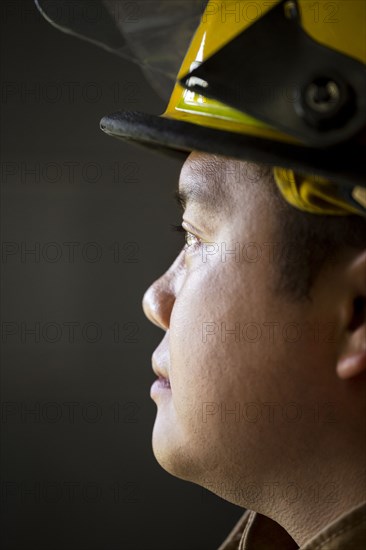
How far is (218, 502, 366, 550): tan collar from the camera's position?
0.81 m

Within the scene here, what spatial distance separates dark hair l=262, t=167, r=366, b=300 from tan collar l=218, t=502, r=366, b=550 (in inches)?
9.8

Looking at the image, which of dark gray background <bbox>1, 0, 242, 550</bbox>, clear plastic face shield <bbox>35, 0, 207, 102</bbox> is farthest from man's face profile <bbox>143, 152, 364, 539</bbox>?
dark gray background <bbox>1, 0, 242, 550</bbox>

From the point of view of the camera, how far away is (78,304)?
2.33 metres

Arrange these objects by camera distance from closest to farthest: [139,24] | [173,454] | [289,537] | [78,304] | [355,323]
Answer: [355,323]
[173,454]
[289,537]
[139,24]
[78,304]

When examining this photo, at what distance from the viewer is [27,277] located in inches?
91.5

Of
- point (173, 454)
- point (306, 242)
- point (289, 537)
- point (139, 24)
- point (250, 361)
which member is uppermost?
point (139, 24)

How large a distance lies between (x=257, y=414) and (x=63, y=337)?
61.0 inches

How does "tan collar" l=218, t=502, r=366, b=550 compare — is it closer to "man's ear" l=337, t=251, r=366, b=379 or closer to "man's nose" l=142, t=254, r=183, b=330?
"man's ear" l=337, t=251, r=366, b=379

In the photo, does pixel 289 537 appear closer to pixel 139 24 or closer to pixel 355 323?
pixel 355 323

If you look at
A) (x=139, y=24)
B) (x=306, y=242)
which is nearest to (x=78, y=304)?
(x=139, y=24)

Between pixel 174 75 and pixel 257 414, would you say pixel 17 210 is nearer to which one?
pixel 174 75

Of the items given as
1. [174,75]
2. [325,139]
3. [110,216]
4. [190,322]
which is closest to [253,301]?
[190,322]

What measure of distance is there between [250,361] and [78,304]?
1.53 metres

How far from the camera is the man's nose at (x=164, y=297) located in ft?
3.23
